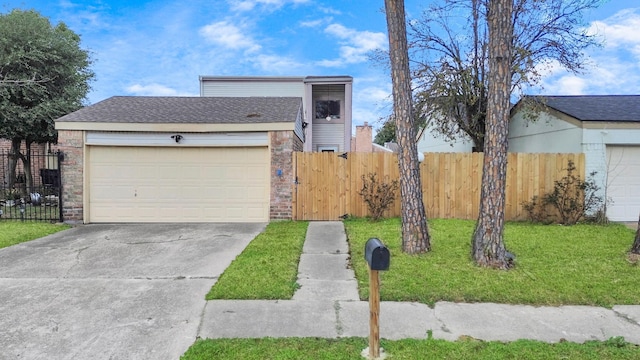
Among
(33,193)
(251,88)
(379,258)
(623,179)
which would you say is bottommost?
(33,193)

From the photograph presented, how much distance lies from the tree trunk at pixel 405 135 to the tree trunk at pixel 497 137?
980mm

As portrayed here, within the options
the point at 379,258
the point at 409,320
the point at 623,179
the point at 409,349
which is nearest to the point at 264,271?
the point at 409,320

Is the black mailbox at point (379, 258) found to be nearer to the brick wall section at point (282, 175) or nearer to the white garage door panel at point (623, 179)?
the brick wall section at point (282, 175)

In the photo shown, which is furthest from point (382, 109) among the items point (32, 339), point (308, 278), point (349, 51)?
point (32, 339)

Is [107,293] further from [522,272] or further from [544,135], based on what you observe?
[544,135]

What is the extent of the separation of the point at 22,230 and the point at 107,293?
5.74 m

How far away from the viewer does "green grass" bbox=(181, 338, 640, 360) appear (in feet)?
9.39

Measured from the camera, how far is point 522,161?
31.3ft

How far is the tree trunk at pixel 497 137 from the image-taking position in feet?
16.5

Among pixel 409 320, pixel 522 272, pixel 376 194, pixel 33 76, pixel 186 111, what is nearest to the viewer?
pixel 409 320

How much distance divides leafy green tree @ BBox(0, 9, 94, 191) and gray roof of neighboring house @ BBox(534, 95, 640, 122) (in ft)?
56.0

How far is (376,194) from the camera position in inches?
373

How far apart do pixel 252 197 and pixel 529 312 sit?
23.5 ft

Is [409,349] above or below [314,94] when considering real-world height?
below
